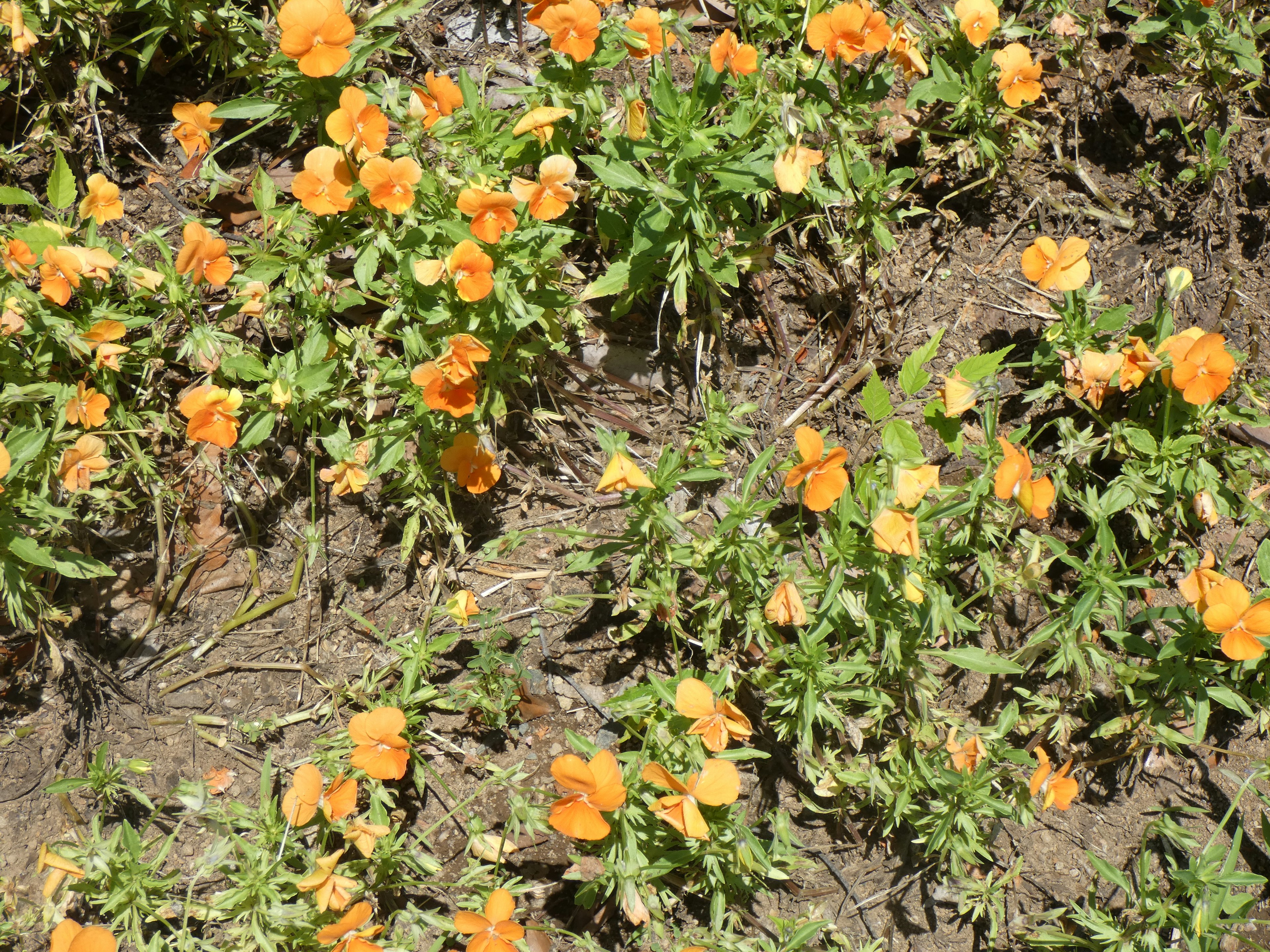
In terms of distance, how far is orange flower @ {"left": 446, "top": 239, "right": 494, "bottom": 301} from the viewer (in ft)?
7.67

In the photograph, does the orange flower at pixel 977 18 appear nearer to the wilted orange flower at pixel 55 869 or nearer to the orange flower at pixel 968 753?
the orange flower at pixel 968 753

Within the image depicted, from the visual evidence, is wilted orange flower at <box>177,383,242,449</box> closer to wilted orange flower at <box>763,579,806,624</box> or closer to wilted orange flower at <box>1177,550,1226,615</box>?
wilted orange flower at <box>763,579,806,624</box>

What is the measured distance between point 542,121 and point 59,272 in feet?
4.73

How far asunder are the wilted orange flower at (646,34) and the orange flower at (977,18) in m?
1.11

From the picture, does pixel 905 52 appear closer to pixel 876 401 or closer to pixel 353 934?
pixel 876 401

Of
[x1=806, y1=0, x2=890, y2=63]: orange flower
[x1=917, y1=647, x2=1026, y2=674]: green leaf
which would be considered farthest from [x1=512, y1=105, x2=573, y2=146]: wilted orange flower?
[x1=917, y1=647, x2=1026, y2=674]: green leaf

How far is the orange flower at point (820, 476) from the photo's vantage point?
7.72 ft

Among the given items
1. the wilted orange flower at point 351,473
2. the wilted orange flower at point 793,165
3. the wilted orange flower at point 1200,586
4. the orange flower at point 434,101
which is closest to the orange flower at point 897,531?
the wilted orange flower at point 793,165

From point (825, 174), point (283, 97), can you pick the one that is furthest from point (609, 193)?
point (283, 97)

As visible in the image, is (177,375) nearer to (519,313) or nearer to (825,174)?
(519,313)

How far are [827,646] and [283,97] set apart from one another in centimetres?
240

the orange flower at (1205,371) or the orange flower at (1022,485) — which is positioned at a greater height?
Answer: the orange flower at (1205,371)

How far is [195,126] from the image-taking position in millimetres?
2801

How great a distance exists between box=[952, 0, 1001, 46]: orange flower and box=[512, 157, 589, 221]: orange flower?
1.44 meters
